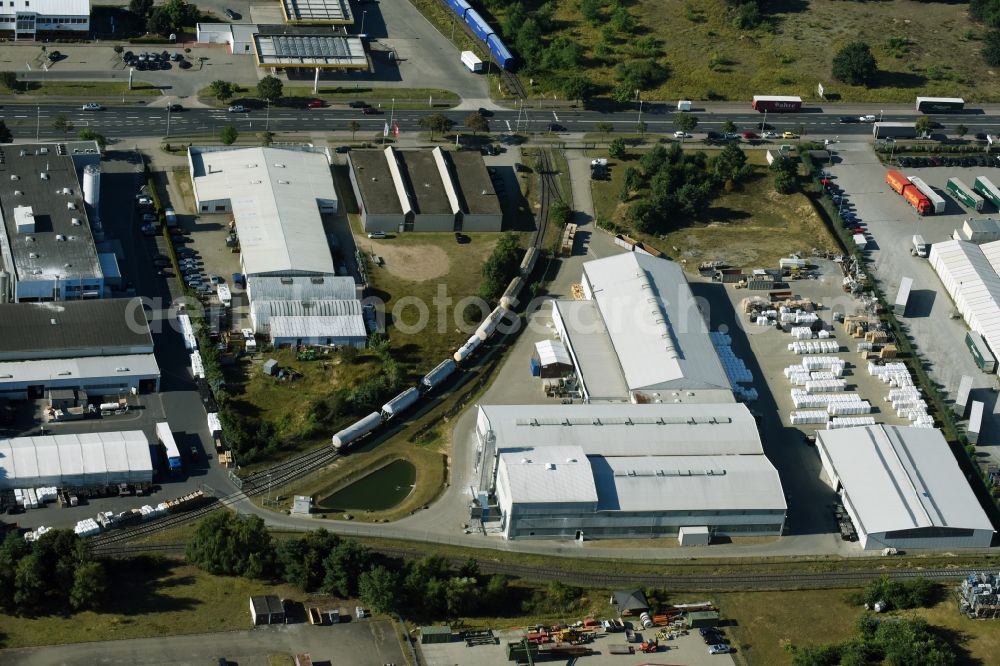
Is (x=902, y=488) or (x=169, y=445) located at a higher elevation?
(x=169, y=445)

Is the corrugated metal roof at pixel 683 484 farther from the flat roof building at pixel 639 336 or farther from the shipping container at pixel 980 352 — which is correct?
the shipping container at pixel 980 352

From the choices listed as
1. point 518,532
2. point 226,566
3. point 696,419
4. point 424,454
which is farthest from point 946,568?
point 226,566

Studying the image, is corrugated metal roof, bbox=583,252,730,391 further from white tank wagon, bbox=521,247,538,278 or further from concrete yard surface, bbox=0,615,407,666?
concrete yard surface, bbox=0,615,407,666

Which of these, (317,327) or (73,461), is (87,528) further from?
(317,327)

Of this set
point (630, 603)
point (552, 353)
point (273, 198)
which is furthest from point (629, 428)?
point (273, 198)

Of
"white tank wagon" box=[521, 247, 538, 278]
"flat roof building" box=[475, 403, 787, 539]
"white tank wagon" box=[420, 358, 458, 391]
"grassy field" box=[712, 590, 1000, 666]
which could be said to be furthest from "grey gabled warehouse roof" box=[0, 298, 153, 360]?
"grassy field" box=[712, 590, 1000, 666]
